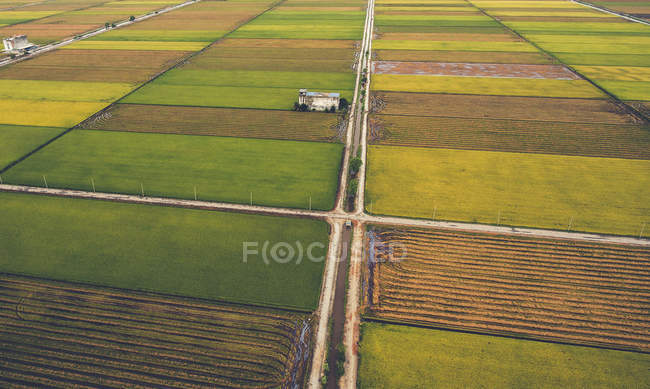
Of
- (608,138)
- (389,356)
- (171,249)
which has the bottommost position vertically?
(389,356)

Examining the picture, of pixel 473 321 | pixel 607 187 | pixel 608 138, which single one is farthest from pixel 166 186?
pixel 608 138

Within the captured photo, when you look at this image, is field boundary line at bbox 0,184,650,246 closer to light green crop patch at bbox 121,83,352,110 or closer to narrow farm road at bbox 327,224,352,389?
narrow farm road at bbox 327,224,352,389

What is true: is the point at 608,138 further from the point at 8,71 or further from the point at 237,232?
the point at 8,71

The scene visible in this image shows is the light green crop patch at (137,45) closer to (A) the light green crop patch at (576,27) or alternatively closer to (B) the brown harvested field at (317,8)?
(B) the brown harvested field at (317,8)

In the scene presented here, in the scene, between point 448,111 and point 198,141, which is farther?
point 448,111

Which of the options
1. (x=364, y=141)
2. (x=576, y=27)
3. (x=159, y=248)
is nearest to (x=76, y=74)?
(x=364, y=141)

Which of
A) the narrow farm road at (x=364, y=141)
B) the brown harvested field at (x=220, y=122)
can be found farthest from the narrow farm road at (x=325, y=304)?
the brown harvested field at (x=220, y=122)

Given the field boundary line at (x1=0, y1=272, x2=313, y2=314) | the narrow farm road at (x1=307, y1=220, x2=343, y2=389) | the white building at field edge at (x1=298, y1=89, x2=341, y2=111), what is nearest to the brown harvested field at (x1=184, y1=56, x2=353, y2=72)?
the white building at field edge at (x1=298, y1=89, x2=341, y2=111)
